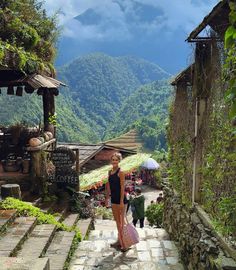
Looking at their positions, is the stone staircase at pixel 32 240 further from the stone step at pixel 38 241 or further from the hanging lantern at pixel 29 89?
the hanging lantern at pixel 29 89

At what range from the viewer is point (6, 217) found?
22.4 feet

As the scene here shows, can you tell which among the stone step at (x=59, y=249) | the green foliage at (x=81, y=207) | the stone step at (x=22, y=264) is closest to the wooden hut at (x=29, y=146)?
the green foliage at (x=81, y=207)

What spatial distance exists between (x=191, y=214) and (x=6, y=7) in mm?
9336

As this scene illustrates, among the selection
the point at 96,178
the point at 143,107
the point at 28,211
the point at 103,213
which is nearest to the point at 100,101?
the point at 143,107

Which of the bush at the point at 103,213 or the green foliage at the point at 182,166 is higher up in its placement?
the green foliage at the point at 182,166

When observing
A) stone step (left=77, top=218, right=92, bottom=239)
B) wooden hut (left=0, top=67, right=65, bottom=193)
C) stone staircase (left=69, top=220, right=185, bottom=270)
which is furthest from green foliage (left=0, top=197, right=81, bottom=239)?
wooden hut (left=0, top=67, right=65, bottom=193)

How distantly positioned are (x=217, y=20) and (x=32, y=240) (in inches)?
166

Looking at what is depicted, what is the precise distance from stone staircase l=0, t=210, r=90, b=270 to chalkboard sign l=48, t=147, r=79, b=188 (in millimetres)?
2749

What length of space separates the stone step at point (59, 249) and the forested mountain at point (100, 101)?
47.2 meters

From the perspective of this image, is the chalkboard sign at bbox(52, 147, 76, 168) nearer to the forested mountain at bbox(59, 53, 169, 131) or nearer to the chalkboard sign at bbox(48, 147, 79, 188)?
the chalkboard sign at bbox(48, 147, 79, 188)

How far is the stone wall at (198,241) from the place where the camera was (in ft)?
14.5

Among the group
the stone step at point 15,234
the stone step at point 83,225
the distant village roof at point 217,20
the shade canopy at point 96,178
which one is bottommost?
the shade canopy at point 96,178

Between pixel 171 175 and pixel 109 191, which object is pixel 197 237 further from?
pixel 171 175

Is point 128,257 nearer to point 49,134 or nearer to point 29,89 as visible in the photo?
point 49,134
